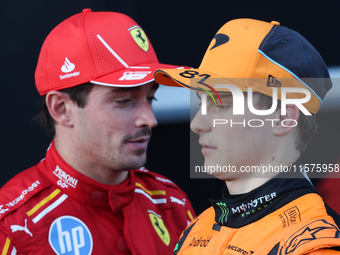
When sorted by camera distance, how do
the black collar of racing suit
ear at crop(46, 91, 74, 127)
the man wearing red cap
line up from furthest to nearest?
1. ear at crop(46, 91, 74, 127)
2. the man wearing red cap
3. the black collar of racing suit

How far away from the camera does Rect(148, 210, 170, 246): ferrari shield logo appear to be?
186 centimetres

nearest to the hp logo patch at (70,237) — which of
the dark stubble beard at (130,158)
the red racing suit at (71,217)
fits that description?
the red racing suit at (71,217)

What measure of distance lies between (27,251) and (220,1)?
1616mm

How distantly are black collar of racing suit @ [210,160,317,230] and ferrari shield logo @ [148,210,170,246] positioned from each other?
0.78m

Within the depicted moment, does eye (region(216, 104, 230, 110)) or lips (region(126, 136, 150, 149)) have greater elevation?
eye (region(216, 104, 230, 110))

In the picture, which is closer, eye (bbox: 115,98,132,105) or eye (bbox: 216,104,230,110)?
eye (bbox: 216,104,230,110)

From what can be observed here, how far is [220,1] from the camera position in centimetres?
237

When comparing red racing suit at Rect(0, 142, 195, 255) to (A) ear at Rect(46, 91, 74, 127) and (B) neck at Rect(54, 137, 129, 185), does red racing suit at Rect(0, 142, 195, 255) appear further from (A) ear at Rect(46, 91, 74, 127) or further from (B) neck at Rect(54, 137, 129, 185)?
(A) ear at Rect(46, 91, 74, 127)

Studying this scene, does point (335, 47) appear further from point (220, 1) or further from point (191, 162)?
point (191, 162)

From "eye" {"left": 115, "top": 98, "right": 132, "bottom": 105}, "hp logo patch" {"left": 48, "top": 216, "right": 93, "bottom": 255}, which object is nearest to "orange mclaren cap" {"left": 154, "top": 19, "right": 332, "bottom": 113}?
"eye" {"left": 115, "top": 98, "right": 132, "bottom": 105}

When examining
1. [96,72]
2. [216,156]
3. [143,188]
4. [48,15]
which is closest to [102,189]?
[143,188]

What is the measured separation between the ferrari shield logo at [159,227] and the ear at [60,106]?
550mm

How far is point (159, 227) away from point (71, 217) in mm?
422

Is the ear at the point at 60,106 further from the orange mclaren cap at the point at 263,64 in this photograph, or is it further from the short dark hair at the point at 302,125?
the short dark hair at the point at 302,125
